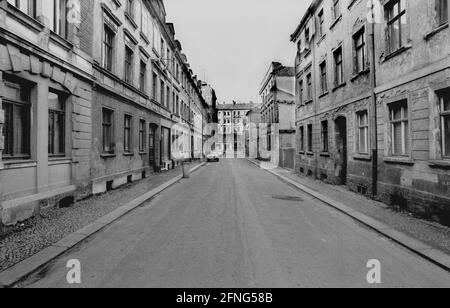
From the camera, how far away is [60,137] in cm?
888

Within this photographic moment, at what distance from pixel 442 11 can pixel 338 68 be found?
6.95m

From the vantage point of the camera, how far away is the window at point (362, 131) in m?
11.2

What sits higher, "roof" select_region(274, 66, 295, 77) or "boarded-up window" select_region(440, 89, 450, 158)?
"roof" select_region(274, 66, 295, 77)

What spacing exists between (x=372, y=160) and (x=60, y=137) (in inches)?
417

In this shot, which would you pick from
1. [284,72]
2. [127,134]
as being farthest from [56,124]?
[284,72]

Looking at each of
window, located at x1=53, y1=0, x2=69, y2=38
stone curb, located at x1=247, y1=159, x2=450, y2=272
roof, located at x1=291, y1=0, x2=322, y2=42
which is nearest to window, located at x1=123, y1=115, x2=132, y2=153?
window, located at x1=53, y1=0, x2=69, y2=38

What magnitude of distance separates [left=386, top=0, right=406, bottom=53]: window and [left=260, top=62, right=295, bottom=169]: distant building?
715 inches

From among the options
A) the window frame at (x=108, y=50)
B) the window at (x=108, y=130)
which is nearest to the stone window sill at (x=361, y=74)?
the window frame at (x=108, y=50)

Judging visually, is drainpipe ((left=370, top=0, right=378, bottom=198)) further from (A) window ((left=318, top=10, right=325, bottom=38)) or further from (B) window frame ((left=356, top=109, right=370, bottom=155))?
(A) window ((left=318, top=10, right=325, bottom=38))

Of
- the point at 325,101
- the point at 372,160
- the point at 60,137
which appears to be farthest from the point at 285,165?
the point at 60,137

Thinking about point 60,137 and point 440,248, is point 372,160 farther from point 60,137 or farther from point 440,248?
point 60,137

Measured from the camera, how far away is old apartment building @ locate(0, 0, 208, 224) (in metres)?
6.67

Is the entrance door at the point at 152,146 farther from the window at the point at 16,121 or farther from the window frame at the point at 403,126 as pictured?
the window frame at the point at 403,126

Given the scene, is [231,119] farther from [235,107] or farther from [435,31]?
[435,31]
